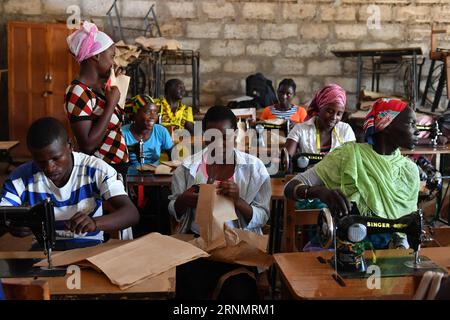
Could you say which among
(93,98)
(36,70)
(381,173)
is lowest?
(381,173)

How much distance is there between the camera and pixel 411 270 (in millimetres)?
1770

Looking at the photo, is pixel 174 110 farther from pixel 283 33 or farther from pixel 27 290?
pixel 27 290

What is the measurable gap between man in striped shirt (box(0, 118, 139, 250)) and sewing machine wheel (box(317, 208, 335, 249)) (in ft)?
2.68

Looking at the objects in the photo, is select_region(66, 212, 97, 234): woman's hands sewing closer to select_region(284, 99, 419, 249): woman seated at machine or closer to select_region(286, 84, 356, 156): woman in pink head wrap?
select_region(284, 99, 419, 249): woman seated at machine

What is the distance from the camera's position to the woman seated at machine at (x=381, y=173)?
7.20ft

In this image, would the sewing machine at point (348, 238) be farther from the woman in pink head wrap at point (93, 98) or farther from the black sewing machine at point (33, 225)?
the woman in pink head wrap at point (93, 98)

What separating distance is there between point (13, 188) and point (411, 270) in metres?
1.57

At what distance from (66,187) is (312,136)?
82.8 inches

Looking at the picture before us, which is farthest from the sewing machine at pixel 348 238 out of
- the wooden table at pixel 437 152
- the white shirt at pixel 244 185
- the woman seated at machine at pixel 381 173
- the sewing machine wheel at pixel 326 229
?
the wooden table at pixel 437 152

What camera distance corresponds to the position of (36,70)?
6746 millimetres

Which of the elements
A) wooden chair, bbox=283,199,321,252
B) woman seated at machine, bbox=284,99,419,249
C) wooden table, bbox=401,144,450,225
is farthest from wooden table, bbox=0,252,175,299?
wooden table, bbox=401,144,450,225

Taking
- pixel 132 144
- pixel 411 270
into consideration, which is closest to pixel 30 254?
pixel 411 270

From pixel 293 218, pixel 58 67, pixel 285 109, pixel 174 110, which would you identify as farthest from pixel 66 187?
pixel 58 67

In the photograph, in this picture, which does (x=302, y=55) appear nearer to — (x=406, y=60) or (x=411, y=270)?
(x=406, y=60)
